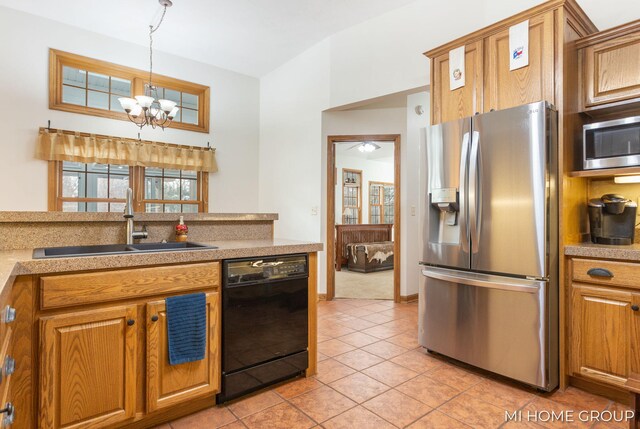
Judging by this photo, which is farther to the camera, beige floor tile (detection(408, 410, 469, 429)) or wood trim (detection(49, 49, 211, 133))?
wood trim (detection(49, 49, 211, 133))

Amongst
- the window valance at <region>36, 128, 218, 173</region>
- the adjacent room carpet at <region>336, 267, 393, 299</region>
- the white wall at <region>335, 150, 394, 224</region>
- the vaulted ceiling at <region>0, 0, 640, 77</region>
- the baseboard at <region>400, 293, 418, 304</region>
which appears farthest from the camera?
the white wall at <region>335, 150, 394, 224</region>

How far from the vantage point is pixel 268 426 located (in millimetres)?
1820

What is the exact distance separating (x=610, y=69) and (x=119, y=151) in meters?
4.77

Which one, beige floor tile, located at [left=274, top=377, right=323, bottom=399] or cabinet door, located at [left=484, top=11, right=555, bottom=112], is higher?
cabinet door, located at [left=484, top=11, right=555, bottom=112]

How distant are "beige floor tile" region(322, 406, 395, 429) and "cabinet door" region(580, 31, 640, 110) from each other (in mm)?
2288

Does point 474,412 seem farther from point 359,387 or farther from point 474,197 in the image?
point 474,197

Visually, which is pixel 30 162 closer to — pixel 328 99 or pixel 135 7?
pixel 135 7

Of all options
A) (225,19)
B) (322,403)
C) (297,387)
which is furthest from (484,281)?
(225,19)

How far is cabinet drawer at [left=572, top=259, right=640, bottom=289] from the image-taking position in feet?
6.35

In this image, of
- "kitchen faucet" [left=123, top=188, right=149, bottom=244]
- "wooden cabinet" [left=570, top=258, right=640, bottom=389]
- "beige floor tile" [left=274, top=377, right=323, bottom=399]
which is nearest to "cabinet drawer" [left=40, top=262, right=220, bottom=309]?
"kitchen faucet" [left=123, top=188, right=149, bottom=244]

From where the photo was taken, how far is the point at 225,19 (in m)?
4.01

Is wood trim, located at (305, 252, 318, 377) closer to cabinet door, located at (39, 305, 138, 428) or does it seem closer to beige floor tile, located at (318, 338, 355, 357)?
beige floor tile, located at (318, 338, 355, 357)

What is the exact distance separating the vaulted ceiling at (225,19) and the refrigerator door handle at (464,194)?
148 cm

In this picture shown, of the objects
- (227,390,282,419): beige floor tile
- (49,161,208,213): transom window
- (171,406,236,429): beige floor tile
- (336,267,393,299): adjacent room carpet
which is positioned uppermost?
(49,161,208,213): transom window
